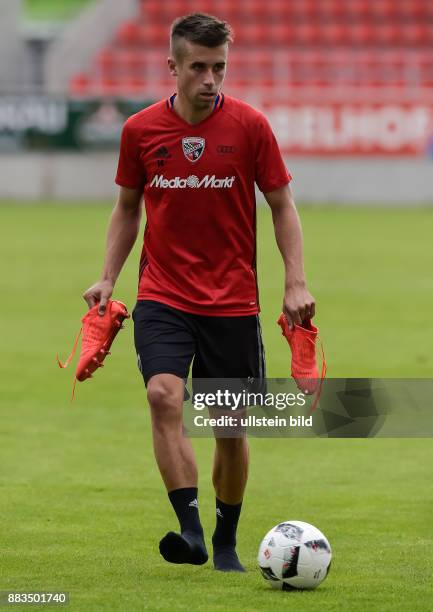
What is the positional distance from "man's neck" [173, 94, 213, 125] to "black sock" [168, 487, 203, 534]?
1.46 metres

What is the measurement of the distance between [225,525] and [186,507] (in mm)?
406

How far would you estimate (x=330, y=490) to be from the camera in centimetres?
783

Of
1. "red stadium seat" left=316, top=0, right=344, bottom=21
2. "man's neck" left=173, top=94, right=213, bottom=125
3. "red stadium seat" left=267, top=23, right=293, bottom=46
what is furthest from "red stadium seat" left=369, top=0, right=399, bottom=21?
"man's neck" left=173, top=94, right=213, bottom=125

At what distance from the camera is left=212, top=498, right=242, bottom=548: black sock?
605cm

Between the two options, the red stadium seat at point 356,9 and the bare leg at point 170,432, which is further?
the red stadium seat at point 356,9

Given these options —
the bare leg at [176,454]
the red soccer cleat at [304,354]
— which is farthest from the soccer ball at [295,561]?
the red soccer cleat at [304,354]

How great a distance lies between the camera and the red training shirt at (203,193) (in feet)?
19.2

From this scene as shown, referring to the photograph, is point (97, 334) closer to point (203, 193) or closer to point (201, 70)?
point (203, 193)

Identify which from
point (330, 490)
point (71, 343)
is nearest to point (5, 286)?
point (71, 343)

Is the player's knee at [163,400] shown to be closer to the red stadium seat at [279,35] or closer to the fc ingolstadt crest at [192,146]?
the fc ingolstadt crest at [192,146]

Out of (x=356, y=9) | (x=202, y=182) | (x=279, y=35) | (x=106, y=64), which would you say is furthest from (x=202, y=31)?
(x=356, y=9)

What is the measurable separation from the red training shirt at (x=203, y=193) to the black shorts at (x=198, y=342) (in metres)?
0.04

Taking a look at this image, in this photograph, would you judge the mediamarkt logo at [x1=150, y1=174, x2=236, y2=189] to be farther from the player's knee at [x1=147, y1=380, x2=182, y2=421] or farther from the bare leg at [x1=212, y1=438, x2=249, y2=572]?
the bare leg at [x1=212, y1=438, x2=249, y2=572]

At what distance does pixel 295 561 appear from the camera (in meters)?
5.53
